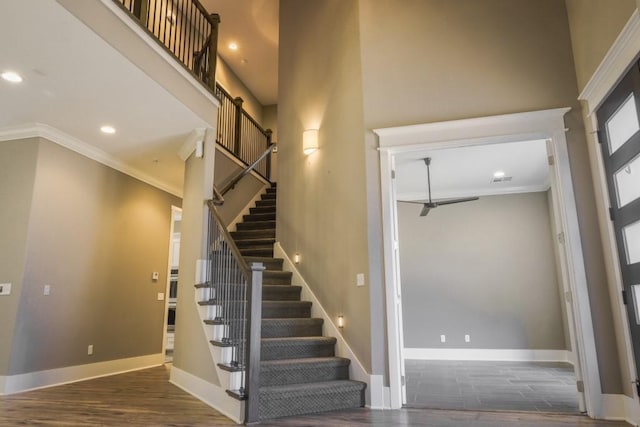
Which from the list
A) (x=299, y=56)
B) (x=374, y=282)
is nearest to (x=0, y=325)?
(x=374, y=282)

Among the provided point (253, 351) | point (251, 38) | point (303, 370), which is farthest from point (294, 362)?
point (251, 38)

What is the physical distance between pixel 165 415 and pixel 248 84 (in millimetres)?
7745

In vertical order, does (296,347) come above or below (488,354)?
above

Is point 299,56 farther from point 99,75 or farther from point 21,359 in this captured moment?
point 21,359

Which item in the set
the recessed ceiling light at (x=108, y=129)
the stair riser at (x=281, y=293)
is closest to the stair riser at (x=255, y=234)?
the stair riser at (x=281, y=293)

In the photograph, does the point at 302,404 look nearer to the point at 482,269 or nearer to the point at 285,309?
the point at 285,309

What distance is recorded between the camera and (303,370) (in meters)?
3.93

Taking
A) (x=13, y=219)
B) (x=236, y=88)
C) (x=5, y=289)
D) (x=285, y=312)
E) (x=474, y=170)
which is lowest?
(x=285, y=312)

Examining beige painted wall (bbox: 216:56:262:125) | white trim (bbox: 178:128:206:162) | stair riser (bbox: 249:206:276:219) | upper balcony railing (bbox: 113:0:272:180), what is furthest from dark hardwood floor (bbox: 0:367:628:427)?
beige painted wall (bbox: 216:56:262:125)

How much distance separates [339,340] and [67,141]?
13.3 ft

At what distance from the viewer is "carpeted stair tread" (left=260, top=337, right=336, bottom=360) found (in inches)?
162

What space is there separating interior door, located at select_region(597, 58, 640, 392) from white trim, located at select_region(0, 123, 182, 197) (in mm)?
5681

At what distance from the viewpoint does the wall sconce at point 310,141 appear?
529 centimetres

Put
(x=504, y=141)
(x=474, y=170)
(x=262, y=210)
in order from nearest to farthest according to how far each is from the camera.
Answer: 1. (x=504, y=141)
2. (x=474, y=170)
3. (x=262, y=210)
